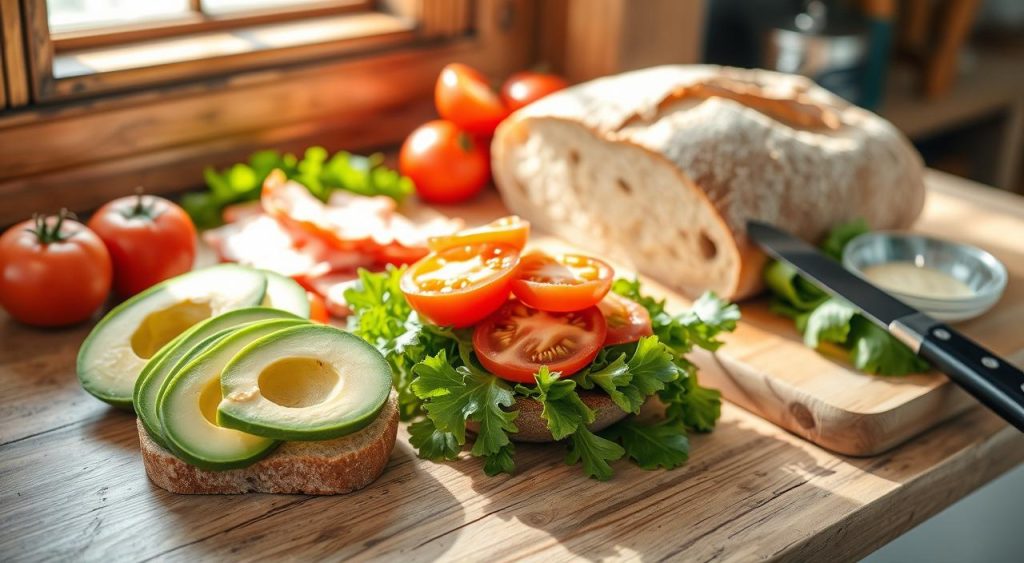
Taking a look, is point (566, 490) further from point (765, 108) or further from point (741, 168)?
point (765, 108)

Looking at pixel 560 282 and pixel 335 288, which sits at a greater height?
pixel 560 282

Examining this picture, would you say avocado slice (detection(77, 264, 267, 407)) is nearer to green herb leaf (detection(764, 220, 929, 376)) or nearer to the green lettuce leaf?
the green lettuce leaf

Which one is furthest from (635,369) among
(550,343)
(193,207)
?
(193,207)

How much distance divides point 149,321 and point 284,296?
0.18 metres

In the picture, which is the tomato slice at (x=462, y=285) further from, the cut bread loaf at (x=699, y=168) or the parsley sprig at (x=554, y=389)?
the cut bread loaf at (x=699, y=168)

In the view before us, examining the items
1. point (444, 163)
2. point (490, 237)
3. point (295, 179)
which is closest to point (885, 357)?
point (490, 237)

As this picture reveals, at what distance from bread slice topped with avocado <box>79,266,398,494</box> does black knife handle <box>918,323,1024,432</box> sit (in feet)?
2.34

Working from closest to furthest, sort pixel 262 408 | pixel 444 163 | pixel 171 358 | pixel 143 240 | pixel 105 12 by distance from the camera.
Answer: pixel 262 408 → pixel 171 358 → pixel 143 240 → pixel 105 12 → pixel 444 163

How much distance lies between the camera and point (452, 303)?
4.41 ft

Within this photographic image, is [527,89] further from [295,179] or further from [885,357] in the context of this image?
[885,357]

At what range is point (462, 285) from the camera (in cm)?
136

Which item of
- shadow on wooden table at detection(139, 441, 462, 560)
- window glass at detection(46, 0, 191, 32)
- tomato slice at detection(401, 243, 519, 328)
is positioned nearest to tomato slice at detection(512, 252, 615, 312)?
tomato slice at detection(401, 243, 519, 328)

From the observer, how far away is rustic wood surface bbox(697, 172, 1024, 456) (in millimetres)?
1443

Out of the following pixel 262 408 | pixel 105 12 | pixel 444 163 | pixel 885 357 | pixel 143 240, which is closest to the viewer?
pixel 262 408
